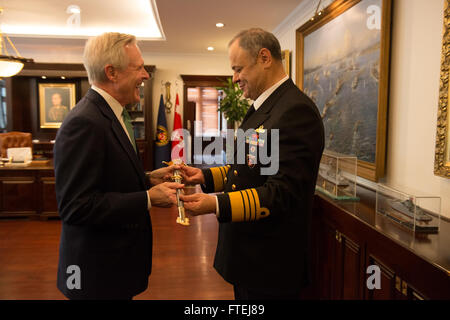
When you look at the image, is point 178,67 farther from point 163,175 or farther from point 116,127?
point 116,127

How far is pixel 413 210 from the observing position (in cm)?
164

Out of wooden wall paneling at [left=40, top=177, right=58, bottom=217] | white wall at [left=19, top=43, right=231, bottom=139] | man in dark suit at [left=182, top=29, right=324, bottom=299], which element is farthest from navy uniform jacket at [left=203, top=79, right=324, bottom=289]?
white wall at [left=19, top=43, right=231, bottom=139]

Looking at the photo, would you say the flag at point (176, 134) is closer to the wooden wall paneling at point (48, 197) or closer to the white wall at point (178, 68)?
the white wall at point (178, 68)

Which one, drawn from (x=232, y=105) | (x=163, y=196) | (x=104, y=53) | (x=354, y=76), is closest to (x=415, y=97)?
(x=354, y=76)

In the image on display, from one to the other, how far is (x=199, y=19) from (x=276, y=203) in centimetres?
473

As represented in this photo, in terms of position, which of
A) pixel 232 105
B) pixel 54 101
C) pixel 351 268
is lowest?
pixel 351 268

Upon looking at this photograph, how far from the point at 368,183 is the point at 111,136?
214 centimetres

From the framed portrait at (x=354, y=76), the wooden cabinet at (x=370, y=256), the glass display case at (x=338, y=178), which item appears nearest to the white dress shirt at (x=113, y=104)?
the wooden cabinet at (x=370, y=256)

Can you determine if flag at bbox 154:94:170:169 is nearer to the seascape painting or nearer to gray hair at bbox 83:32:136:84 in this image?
the seascape painting

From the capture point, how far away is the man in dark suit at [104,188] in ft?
4.19

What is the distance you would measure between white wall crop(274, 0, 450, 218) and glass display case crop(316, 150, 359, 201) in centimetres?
30

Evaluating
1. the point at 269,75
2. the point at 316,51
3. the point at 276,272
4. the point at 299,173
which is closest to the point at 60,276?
the point at 276,272

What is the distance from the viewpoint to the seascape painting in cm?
267

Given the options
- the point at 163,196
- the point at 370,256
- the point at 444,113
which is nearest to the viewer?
the point at 163,196
